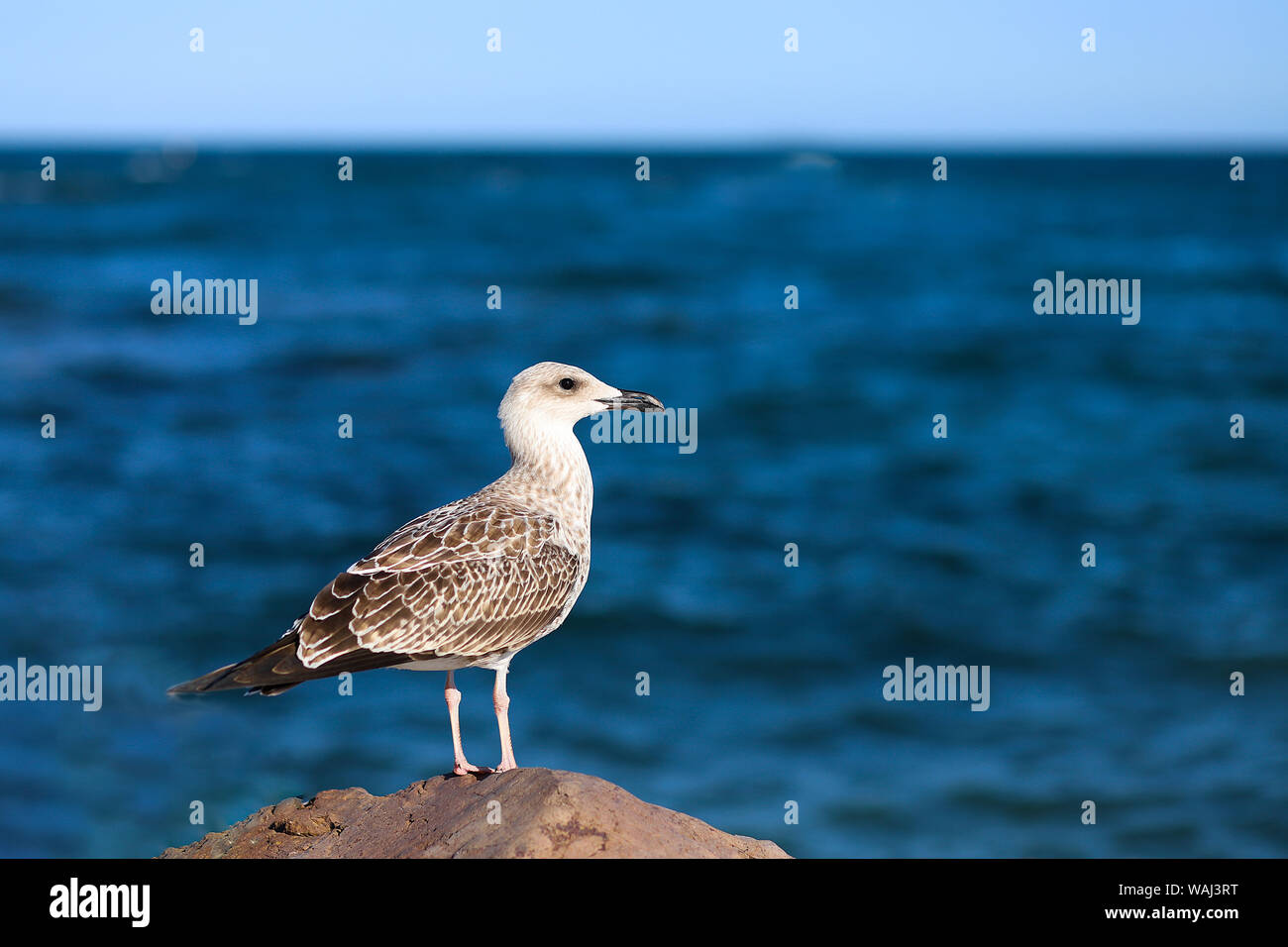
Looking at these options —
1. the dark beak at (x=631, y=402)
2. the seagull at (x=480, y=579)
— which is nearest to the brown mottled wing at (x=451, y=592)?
the seagull at (x=480, y=579)

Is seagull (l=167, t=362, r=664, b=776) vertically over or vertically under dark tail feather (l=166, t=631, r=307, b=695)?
over

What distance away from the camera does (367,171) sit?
300 ft

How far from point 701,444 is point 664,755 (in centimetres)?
1102

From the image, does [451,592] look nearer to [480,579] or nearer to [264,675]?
[480,579]

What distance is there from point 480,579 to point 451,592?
0.52ft

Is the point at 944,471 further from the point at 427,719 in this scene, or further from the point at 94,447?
the point at 94,447

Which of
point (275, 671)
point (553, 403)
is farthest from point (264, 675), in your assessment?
point (553, 403)

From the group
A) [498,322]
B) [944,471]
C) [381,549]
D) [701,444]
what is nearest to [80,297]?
[498,322]

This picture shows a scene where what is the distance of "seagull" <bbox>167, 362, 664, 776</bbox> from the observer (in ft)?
18.8

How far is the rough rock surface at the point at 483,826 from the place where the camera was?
15.2 feet

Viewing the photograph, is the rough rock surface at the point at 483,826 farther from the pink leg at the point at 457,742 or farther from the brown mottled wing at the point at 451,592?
the brown mottled wing at the point at 451,592

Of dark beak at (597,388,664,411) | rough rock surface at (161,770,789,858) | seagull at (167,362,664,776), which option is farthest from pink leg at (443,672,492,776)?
dark beak at (597,388,664,411)

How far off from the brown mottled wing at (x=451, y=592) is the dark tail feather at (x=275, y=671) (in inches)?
1.3

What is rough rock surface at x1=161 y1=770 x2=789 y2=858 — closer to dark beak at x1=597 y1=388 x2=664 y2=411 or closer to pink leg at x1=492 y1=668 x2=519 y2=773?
pink leg at x1=492 y1=668 x2=519 y2=773
